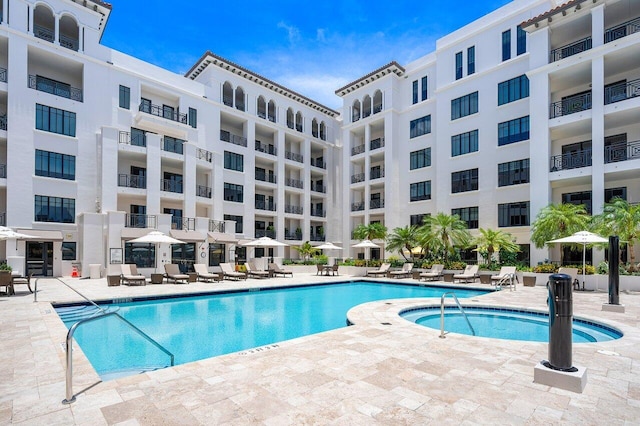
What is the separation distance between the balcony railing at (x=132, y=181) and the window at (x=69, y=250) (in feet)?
16.2

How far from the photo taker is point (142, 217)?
24.8 meters

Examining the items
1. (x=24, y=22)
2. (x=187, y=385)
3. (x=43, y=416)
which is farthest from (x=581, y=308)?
(x=24, y=22)

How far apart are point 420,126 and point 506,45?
346 inches

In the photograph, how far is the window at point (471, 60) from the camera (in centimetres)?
2872

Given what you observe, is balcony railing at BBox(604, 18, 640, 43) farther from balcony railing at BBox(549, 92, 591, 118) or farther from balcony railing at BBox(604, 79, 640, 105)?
balcony railing at BBox(549, 92, 591, 118)

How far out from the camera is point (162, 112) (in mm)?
28656

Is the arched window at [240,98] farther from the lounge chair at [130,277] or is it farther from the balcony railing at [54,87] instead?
the lounge chair at [130,277]

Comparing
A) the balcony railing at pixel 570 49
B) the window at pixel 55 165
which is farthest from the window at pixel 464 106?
the window at pixel 55 165

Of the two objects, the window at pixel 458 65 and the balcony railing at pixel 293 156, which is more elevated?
the window at pixel 458 65

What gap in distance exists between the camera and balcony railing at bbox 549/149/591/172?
70.9 ft

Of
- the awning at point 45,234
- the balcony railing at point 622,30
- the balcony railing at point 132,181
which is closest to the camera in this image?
the balcony railing at point 622,30

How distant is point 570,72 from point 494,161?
275 inches

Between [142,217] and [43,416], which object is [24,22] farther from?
[43,416]

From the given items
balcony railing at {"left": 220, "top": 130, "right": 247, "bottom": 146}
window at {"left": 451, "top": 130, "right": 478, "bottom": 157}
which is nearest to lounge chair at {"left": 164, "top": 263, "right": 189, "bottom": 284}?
balcony railing at {"left": 220, "top": 130, "right": 247, "bottom": 146}
